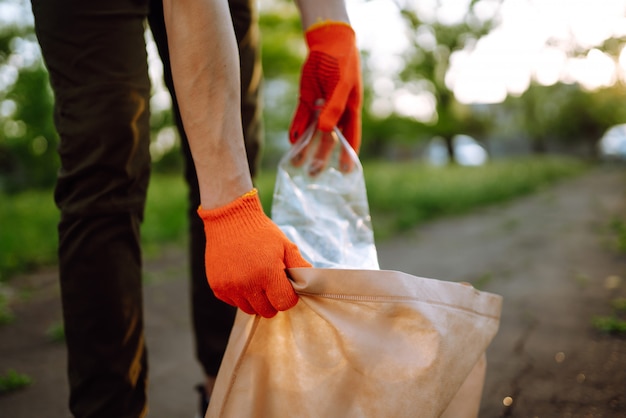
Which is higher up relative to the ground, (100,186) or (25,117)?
(100,186)

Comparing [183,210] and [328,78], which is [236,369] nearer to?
[328,78]

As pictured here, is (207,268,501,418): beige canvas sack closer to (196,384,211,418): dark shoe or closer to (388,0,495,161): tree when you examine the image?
(196,384,211,418): dark shoe

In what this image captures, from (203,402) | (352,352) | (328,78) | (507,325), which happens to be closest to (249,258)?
(352,352)

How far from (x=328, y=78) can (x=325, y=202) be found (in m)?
0.31

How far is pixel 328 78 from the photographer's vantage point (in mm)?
1242

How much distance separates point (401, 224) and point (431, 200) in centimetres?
135

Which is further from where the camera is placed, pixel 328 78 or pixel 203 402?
pixel 203 402

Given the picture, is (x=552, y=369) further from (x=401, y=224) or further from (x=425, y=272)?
(x=401, y=224)

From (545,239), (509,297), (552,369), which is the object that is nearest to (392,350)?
(552,369)

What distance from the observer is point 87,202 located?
1106mm

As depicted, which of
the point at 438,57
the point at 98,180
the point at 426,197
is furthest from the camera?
the point at 438,57

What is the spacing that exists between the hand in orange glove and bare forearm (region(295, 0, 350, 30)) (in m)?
0.02

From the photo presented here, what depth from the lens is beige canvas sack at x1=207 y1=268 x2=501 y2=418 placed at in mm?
853

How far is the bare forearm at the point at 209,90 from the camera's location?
94 cm
